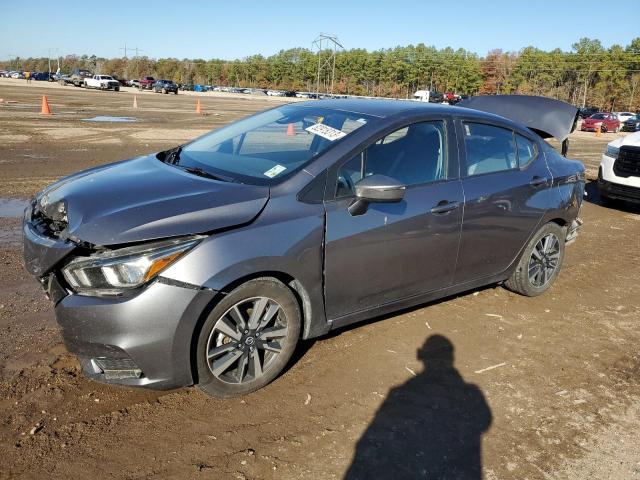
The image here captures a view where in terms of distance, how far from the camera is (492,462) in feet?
8.99

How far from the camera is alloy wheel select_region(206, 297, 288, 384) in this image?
296 cm

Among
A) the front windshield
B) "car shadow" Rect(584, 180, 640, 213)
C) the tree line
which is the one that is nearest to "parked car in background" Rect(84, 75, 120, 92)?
the tree line

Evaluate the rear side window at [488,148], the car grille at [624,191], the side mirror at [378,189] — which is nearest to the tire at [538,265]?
the rear side window at [488,148]

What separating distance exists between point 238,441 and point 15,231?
453 cm

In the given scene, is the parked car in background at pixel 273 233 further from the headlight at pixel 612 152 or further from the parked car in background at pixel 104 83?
the parked car in background at pixel 104 83

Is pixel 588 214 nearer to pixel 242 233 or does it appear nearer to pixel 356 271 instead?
pixel 356 271

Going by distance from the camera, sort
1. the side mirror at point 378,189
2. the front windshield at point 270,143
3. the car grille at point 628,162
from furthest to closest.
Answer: the car grille at point 628,162 < the front windshield at point 270,143 < the side mirror at point 378,189

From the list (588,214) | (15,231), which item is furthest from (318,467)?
(588,214)

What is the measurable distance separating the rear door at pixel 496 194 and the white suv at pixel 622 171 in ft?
16.3

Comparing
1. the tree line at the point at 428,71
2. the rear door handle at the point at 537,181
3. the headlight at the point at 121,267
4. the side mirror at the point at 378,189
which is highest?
the tree line at the point at 428,71

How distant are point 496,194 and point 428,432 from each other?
2097 millimetres

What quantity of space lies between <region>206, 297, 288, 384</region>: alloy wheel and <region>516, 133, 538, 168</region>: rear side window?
2.74m

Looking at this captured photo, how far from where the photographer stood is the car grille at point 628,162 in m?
8.61

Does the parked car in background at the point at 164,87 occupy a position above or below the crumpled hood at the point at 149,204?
above
